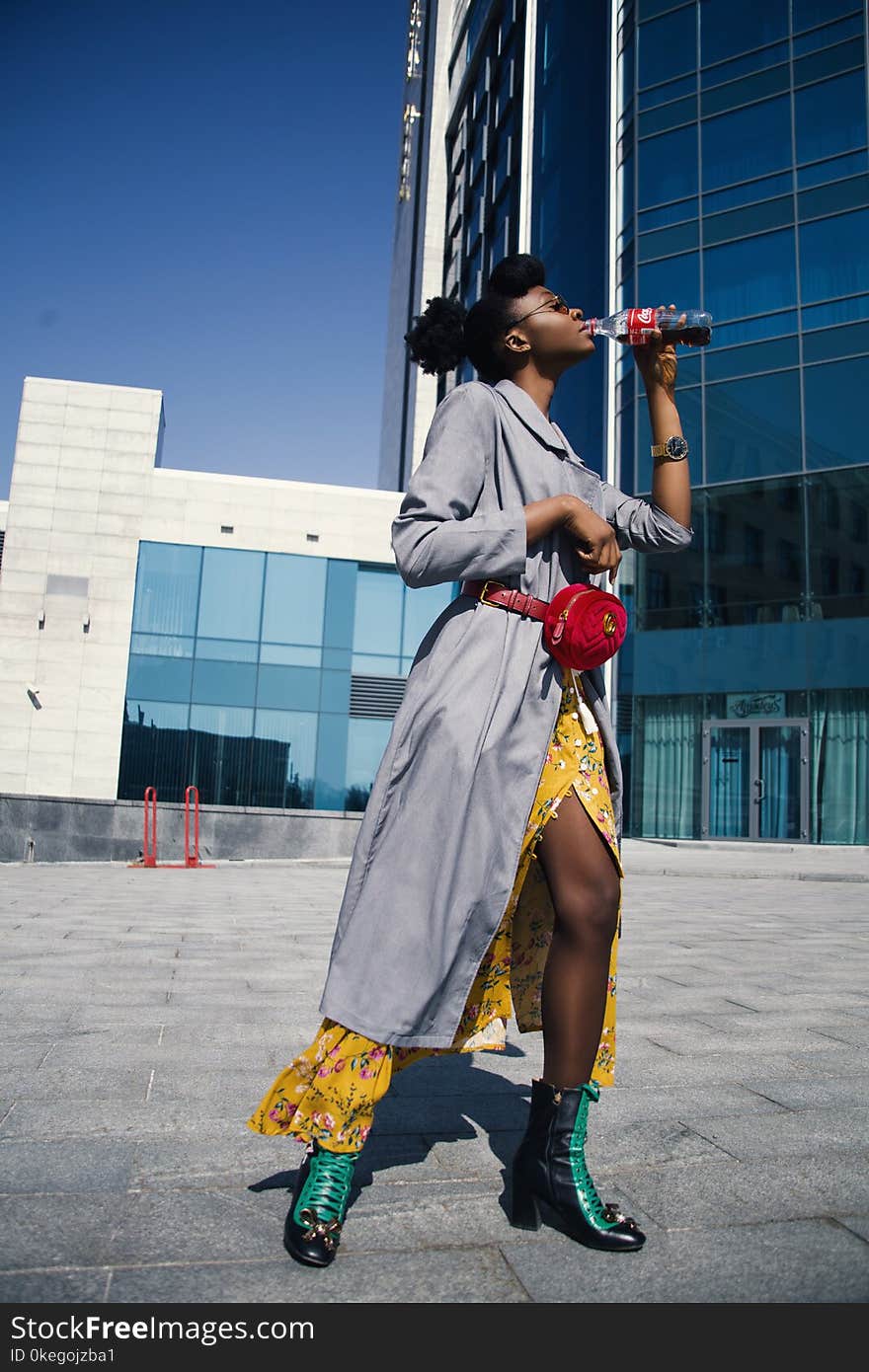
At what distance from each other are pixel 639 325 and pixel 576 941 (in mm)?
1314

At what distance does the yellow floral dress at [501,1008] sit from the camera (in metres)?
1.77

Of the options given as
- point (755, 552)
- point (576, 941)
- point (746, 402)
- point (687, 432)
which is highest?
point (746, 402)

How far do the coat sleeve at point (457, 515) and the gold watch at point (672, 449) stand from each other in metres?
0.45

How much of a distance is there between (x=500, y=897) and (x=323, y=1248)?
0.63 meters

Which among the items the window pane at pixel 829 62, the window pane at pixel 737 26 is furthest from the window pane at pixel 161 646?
the window pane at pixel 829 62

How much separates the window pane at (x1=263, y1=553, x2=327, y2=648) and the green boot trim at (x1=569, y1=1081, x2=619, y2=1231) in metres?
25.0

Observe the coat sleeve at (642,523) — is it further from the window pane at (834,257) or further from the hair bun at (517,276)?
the window pane at (834,257)

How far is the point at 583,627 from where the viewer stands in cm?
192

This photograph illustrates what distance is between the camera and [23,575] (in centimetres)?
2612

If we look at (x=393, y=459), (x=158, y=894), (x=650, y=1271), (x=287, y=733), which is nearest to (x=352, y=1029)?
(x=650, y=1271)

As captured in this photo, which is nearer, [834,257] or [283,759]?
[834,257]

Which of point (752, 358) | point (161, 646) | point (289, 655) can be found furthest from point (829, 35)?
point (161, 646)

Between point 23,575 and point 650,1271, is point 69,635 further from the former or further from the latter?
point 650,1271

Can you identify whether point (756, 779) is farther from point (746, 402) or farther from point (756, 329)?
point (756, 329)
